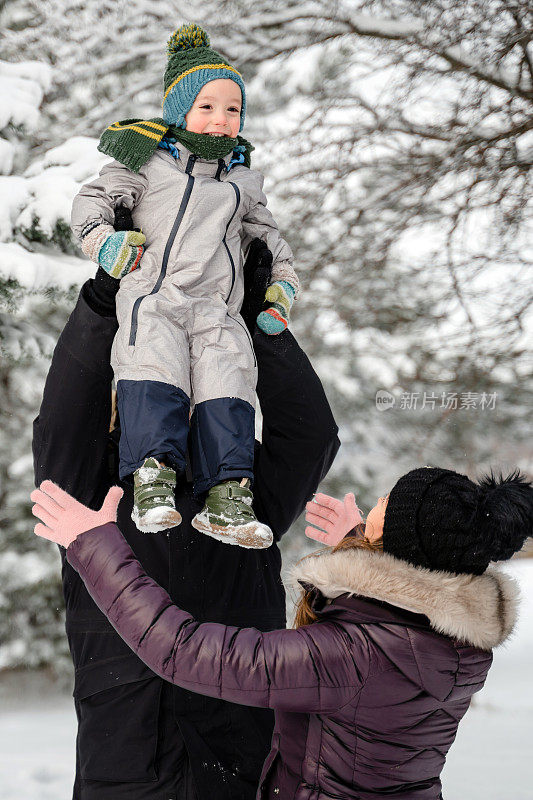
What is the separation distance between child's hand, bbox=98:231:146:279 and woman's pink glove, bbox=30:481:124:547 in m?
0.44

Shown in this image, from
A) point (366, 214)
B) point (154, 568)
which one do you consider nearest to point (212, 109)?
point (154, 568)

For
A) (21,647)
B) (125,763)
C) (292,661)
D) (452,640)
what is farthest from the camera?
(21,647)

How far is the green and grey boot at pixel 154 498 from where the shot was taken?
51.2 inches

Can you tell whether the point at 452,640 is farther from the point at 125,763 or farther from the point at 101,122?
the point at 101,122

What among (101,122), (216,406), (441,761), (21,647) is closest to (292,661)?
(441,761)

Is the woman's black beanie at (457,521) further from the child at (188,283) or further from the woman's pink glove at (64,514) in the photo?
the woman's pink glove at (64,514)

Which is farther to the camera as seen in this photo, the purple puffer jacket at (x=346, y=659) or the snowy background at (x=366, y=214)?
the snowy background at (x=366, y=214)

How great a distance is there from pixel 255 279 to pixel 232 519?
0.57 meters

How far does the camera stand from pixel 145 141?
161 cm

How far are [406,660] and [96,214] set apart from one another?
99 cm

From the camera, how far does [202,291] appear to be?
164 cm

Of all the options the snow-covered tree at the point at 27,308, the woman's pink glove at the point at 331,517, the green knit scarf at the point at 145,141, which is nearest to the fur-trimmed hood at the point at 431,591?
the woman's pink glove at the point at 331,517

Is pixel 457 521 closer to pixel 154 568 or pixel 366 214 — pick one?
pixel 154 568

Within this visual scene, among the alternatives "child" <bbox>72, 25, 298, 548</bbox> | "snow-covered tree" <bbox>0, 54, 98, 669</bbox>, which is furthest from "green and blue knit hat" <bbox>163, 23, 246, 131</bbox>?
"snow-covered tree" <bbox>0, 54, 98, 669</bbox>
